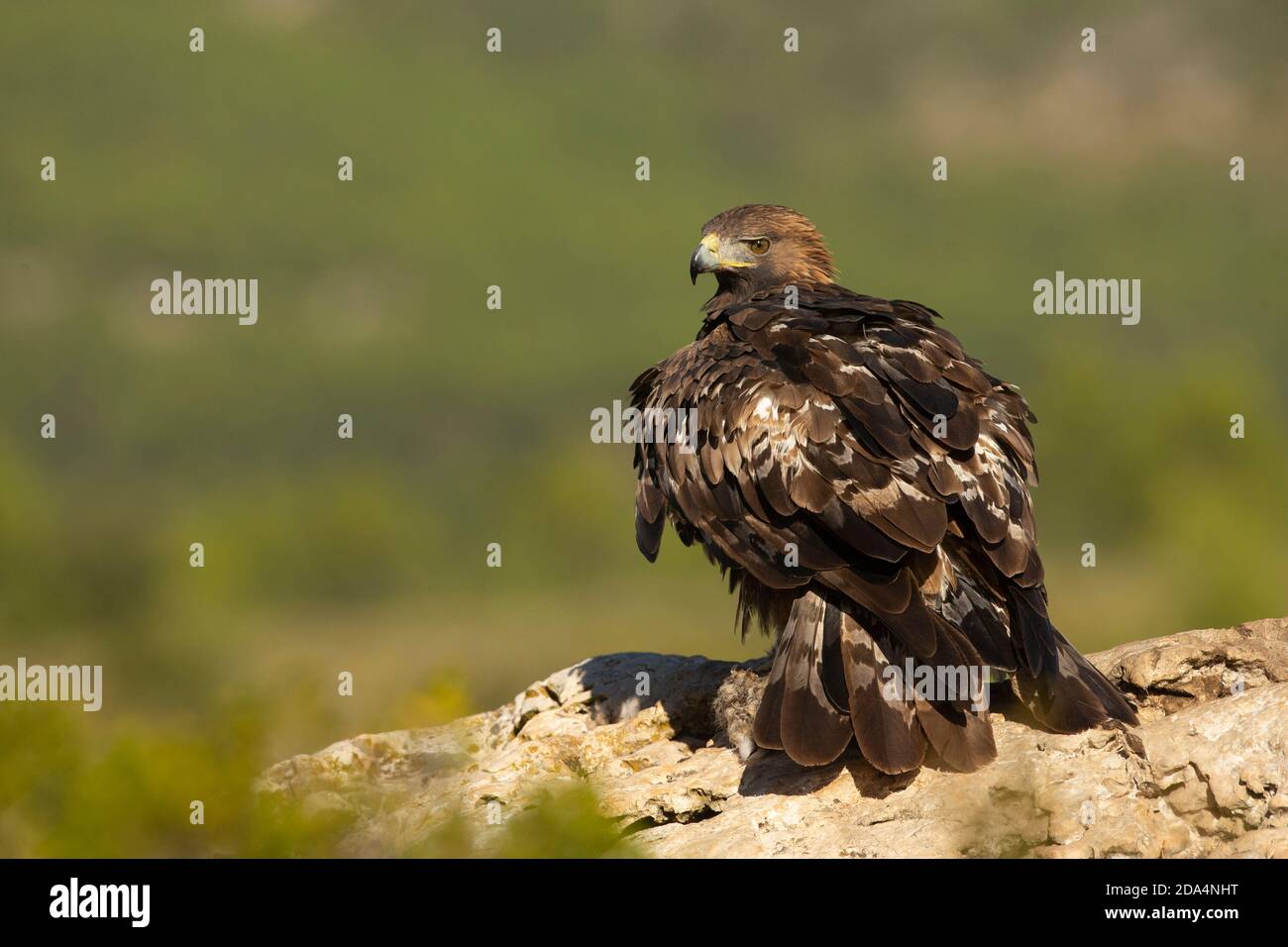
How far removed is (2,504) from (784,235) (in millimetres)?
13513

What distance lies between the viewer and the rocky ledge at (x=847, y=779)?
24.3 ft

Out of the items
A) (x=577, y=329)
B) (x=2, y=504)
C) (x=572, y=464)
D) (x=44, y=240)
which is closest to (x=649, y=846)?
(x=2, y=504)

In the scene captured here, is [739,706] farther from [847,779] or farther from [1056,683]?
[1056,683]

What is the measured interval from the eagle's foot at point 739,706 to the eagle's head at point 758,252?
328cm

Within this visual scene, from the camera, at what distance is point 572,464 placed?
5247 cm

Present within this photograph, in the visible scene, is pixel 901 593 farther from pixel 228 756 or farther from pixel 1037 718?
pixel 228 756

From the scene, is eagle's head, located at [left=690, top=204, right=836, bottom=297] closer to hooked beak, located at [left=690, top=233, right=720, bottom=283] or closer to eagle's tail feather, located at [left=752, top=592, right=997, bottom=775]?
hooked beak, located at [left=690, top=233, right=720, bottom=283]

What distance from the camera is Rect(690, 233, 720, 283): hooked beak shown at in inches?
449

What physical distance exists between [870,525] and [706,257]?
12.6ft

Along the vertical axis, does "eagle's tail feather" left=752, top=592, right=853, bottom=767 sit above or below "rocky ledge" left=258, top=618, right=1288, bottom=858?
above
